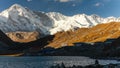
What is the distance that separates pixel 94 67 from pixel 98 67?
1.63m

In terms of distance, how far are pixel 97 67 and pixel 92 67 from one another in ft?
4.06

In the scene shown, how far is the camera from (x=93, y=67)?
277 ft

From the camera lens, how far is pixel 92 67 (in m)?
85.4

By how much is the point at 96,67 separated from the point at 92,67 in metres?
1.47

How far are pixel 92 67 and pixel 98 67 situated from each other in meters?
1.49

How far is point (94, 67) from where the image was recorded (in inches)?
3314

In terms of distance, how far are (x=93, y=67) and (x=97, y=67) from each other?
3.89 feet

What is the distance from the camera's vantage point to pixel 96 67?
84.2 m

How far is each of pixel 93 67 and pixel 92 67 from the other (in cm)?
83

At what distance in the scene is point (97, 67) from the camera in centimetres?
8512
